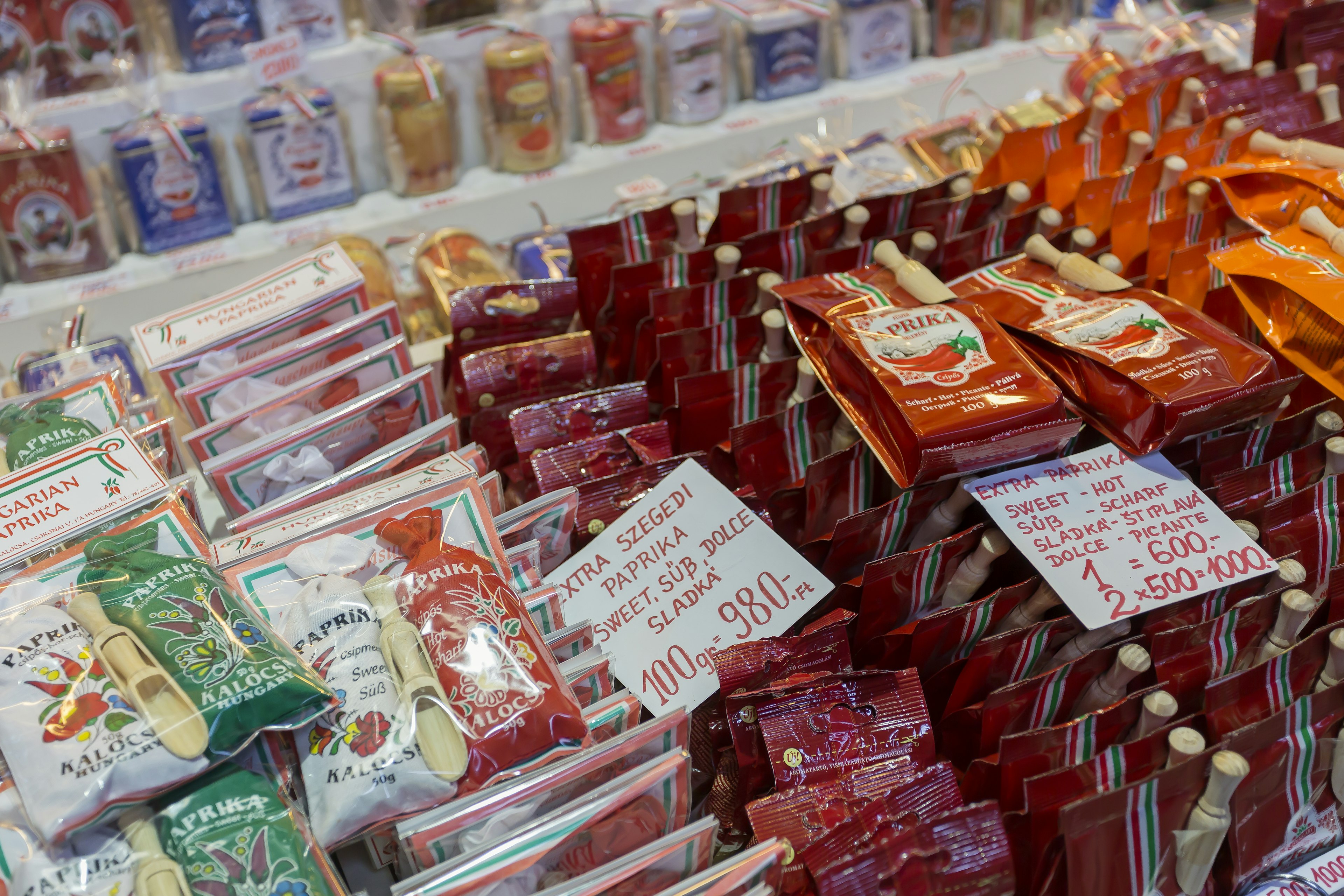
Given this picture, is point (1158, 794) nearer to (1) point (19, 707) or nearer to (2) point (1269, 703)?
(2) point (1269, 703)

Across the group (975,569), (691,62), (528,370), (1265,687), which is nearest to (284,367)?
(528,370)

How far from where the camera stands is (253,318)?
4.48 ft

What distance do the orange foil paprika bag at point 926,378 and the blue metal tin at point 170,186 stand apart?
4.56ft

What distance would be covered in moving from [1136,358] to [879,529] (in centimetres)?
37

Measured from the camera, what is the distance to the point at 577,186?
7.66 feet

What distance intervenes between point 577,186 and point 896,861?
1777mm

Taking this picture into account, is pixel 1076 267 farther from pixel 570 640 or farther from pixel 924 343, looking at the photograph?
pixel 570 640

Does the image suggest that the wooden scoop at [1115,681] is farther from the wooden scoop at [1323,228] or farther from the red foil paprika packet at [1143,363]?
the wooden scoop at [1323,228]

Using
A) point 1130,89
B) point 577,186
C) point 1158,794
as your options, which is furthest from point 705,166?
point 1158,794

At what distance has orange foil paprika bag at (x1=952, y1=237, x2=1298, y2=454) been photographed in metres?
1.17

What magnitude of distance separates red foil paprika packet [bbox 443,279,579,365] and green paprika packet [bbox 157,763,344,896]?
80 cm

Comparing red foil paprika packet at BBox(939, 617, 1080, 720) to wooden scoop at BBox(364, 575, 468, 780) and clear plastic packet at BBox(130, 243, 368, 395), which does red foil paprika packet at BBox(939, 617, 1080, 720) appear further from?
clear plastic packet at BBox(130, 243, 368, 395)

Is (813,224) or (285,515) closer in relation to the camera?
(285,515)

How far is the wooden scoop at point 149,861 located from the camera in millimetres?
811
